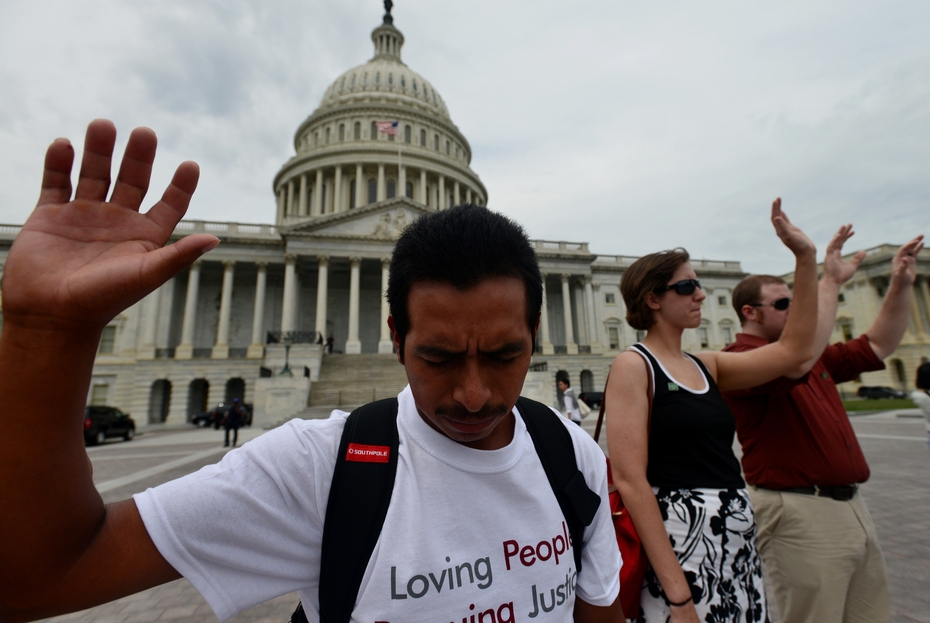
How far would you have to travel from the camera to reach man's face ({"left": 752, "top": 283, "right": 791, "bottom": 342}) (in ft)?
10.0

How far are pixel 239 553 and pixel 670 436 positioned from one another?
1.89 metres

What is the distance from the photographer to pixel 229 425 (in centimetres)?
1512

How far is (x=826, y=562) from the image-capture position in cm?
238

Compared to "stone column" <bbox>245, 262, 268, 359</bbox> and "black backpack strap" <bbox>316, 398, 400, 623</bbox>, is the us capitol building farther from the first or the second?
"black backpack strap" <bbox>316, 398, 400, 623</bbox>

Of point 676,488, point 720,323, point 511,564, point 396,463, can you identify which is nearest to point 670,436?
point 676,488

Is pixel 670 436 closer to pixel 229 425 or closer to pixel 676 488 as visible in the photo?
pixel 676 488

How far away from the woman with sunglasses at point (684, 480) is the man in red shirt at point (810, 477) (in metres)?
0.40

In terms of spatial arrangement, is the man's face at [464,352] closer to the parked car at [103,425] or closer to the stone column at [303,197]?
the parked car at [103,425]

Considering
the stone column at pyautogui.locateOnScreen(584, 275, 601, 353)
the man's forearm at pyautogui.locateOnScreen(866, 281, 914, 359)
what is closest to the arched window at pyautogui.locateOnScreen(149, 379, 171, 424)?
the stone column at pyautogui.locateOnScreen(584, 275, 601, 353)

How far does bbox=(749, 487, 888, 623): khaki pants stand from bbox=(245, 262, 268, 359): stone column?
3550cm

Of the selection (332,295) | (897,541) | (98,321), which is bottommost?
(897,541)

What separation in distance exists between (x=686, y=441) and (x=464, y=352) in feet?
5.02

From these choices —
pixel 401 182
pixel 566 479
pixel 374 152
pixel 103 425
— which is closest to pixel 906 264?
pixel 566 479

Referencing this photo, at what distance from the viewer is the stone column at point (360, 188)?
47.4 metres
